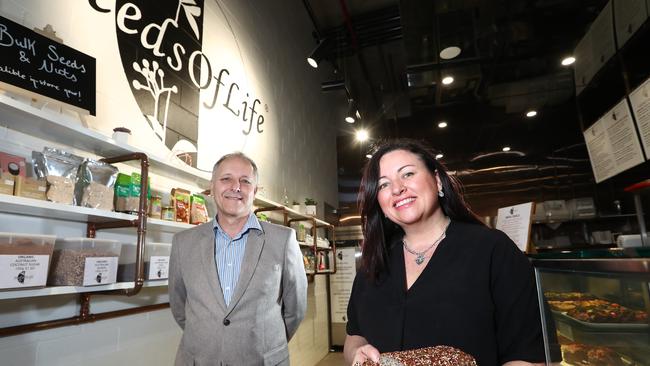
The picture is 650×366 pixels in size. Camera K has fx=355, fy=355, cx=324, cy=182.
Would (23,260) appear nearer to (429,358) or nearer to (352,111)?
(429,358)

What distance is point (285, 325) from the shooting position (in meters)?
2.10

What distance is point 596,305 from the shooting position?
1312 mm

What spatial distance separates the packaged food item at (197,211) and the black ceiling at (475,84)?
256 centimetres

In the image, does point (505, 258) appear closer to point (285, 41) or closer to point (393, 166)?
Result: point (393, 166)

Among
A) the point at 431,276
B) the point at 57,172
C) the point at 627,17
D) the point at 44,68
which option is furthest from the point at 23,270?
the point at 627,17

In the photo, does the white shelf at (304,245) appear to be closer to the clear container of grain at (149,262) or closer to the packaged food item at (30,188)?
the clear container of grain at (149,262)

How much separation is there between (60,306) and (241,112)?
2463 millimetres

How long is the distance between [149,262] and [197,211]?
542mm

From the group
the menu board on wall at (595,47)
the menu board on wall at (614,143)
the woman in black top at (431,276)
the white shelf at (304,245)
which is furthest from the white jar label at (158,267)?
the menu board on wall at (595,47)

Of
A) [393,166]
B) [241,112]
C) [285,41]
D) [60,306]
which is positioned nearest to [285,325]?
[60,306]

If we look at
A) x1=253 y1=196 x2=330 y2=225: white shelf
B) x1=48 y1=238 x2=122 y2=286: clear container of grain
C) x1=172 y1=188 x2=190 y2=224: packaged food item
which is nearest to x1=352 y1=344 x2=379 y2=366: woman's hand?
x1=48 y1=238 x2=122 y2=286: clear container of grain

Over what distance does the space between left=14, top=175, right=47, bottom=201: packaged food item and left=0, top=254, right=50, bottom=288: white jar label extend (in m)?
0.24

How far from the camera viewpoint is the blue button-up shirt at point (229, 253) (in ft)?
6.02

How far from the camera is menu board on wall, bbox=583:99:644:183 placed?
3.57 meters
